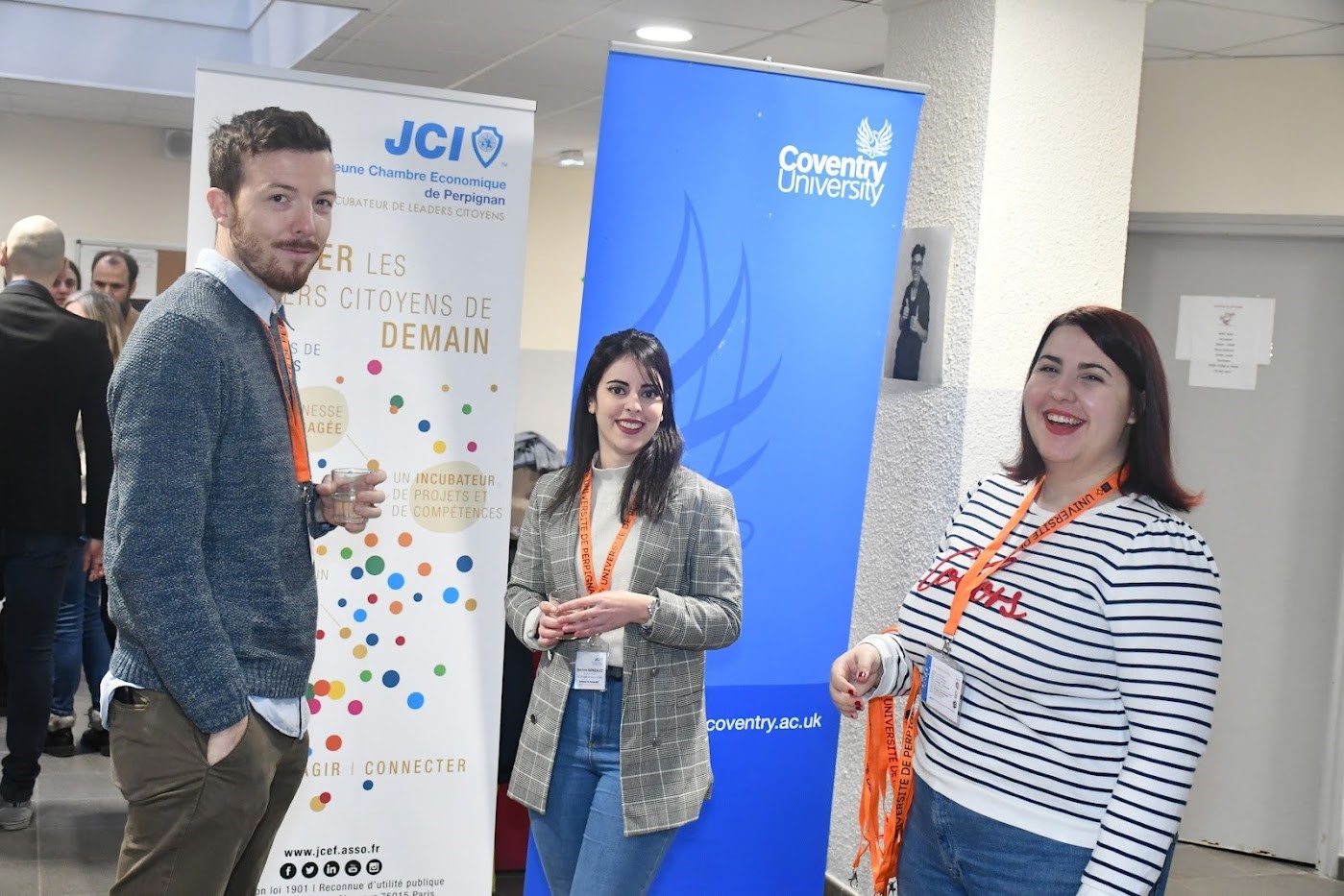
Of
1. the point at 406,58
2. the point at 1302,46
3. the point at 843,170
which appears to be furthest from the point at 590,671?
the point at 406,58

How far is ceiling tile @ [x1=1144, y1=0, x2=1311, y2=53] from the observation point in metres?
3.53

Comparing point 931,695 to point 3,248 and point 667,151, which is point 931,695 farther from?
point 3,248

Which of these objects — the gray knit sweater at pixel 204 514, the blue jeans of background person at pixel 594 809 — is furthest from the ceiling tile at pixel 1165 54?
the gray knit sweater at pixel 204 514

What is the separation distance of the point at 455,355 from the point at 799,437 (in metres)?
0.79

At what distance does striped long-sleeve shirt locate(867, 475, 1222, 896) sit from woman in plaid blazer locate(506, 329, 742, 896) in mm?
525

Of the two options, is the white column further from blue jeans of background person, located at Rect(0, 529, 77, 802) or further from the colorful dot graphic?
blue jeans of background person, located at Rect(0, 529, 77, 802)

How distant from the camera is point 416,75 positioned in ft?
19.0

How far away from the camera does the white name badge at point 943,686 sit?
5.86 feet

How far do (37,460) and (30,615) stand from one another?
44 centimetres

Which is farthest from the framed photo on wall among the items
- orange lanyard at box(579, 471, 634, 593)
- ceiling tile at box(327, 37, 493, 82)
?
ceiling tile at box(327, 37, 493, 82)

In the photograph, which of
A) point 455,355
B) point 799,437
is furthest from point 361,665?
point 799,437

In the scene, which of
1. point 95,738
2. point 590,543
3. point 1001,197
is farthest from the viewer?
point 95,738

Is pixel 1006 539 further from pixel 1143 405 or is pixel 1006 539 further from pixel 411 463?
pixel 411 463

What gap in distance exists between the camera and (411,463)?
2.74 m
